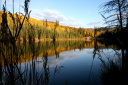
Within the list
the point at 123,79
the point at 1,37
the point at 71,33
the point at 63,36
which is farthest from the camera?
the point at 71,33

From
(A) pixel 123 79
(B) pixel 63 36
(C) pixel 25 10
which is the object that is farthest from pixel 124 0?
(B) pixel 63 36

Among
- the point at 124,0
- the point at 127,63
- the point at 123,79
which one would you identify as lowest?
the point at 123,79

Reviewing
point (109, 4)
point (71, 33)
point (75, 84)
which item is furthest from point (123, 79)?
point (71, 33)

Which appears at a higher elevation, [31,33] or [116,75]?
[31,33]

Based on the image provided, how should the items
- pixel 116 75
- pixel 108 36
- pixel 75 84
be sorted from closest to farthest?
pixel 116 75 < pixel 75 84 < pixel 108 36

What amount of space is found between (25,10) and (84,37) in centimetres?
10970

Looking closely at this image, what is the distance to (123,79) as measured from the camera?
3.15 metres

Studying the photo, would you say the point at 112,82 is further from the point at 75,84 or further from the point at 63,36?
the point at 63,36

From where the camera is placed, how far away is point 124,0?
553 cm

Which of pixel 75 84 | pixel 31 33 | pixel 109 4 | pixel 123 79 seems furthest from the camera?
pixel 109 4

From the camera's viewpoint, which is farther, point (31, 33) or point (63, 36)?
point (63, 36)

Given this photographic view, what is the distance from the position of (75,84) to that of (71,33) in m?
95.5

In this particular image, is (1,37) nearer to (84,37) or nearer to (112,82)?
(112,82)

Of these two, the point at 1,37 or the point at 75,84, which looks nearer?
the point at 1,37
